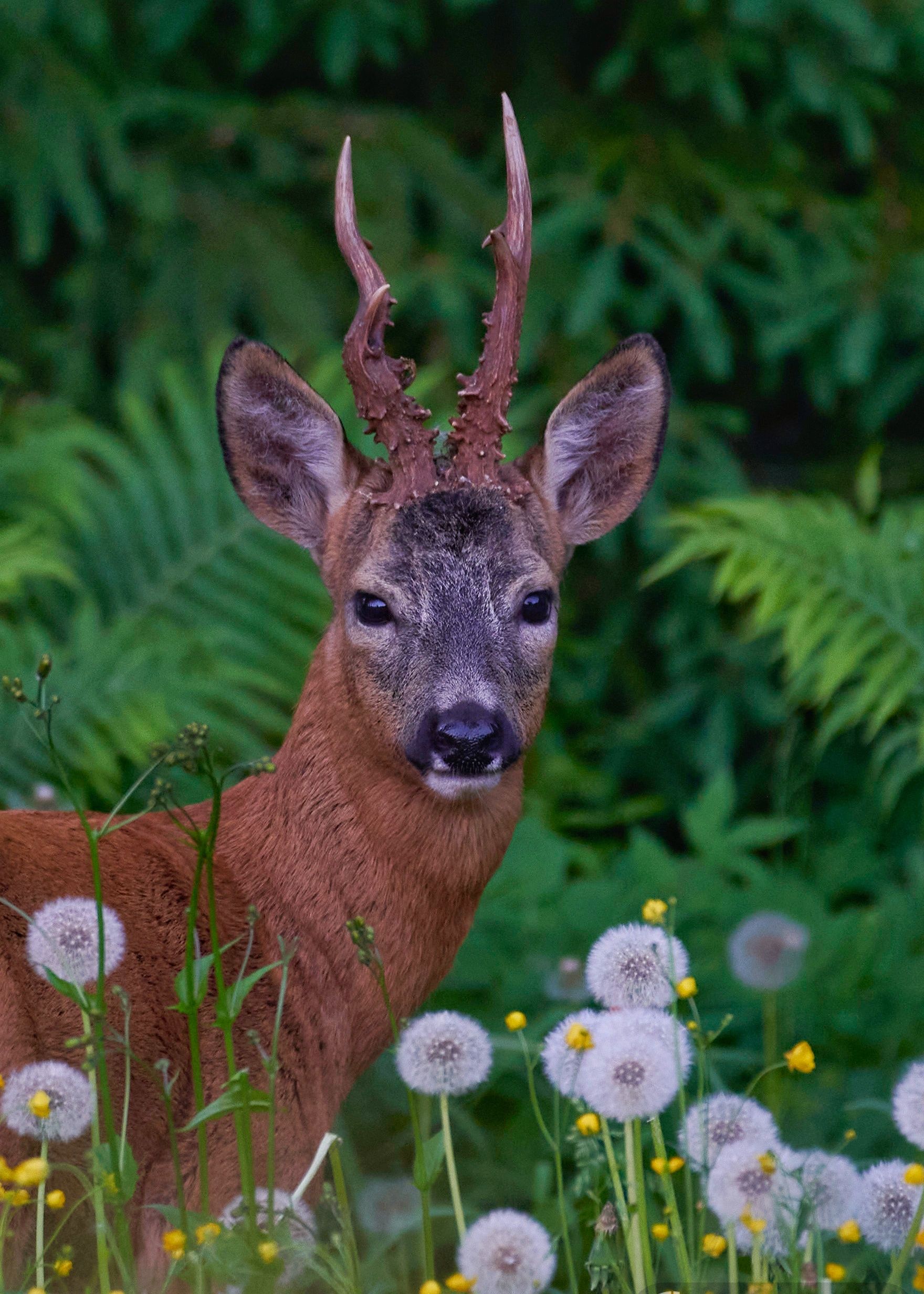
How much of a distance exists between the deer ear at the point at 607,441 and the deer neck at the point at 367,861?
60 centimetres

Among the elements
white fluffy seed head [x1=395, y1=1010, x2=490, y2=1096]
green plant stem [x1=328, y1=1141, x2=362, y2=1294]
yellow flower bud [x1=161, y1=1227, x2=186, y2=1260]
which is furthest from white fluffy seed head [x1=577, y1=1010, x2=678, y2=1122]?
yellow flower bud [x1=161, y1=1227, x2=186, y2=1260]

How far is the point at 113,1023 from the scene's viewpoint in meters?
2.10

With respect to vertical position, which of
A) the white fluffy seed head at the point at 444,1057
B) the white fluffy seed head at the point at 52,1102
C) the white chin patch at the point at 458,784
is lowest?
the white fluffy seed head at the point at 52,1102

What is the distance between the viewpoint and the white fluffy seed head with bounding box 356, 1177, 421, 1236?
2.31 m

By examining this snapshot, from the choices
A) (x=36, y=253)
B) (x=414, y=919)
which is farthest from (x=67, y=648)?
(x=414, y=919)

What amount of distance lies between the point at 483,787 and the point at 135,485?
2777mm

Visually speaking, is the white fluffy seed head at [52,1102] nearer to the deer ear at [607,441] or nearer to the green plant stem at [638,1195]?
the green plant stem at [638,1195]

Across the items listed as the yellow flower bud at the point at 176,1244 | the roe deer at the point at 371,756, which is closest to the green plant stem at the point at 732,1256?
the yellow flower bud at the point at 176,1244

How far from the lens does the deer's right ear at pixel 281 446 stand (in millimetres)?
2598

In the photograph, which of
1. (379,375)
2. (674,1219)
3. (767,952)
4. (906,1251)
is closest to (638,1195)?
(674,1219)

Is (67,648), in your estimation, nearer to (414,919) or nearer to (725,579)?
(725,579)

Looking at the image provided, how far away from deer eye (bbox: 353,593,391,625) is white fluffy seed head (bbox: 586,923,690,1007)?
2.63 feet

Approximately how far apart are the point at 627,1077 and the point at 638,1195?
144mm

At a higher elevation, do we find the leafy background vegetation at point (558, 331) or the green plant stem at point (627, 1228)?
the leafy background vegetation at point (558, 331)
